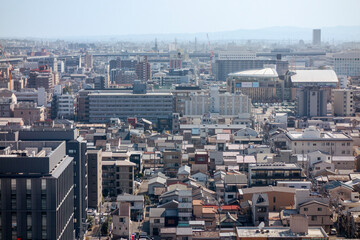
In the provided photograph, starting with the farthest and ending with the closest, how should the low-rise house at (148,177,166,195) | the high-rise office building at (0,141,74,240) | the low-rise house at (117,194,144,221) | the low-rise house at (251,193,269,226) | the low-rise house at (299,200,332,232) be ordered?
the low-rise house at (148,177,166,195) → the low-rise house at (117,194,144,221) → the low-rise house at (251,193,269,226) → the low-rise house at (299,200,332,232) → the high-rise office building at (0,141,74,240)

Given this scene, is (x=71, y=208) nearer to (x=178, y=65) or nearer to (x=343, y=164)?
(x=343, y=164)

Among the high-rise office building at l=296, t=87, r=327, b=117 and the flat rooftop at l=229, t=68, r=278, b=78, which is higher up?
the flat rooftop at l=229, t=68, r=278, b=78

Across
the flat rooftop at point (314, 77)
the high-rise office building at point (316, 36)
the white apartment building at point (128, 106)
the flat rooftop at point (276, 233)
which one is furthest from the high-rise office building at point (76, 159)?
the high-rise office building at point (316, 36)

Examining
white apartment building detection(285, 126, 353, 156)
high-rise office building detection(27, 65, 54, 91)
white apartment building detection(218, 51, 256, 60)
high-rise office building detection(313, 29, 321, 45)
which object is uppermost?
high-rise office building detection(313, 29, 321, 45)

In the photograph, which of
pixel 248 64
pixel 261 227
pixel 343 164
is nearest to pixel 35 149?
pixel 261 227

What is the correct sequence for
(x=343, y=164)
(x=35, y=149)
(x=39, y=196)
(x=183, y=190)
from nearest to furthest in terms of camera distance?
(x=39, y=196)
(x=35, y=149)
(x=183, y=190)
(x=343, y=164)

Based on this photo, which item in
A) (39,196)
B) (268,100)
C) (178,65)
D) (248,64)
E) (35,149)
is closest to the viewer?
(39,196)

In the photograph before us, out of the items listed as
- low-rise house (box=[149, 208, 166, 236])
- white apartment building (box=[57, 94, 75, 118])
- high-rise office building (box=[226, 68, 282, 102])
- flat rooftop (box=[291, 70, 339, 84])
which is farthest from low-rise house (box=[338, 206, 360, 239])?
Result: flat rooftop (box=[291, 70, 339, 84])

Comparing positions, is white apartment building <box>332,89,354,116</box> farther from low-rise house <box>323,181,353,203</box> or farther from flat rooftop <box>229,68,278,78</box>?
low-rise house <box>323,181,353,203</box>
